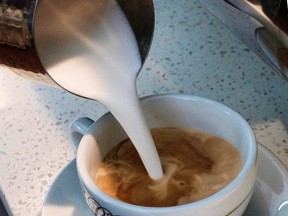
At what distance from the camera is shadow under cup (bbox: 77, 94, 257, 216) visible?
0.38 metres

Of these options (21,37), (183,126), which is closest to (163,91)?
(183,126)

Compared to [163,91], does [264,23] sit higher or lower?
higher

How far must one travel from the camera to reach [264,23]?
0.42 m

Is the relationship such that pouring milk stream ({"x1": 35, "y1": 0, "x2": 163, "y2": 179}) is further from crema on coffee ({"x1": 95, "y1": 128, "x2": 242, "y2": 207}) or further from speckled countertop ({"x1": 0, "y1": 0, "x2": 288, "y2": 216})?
speckled countertop ({"x1": 0, "y1": 0, "x2": 288, "y2": 216})

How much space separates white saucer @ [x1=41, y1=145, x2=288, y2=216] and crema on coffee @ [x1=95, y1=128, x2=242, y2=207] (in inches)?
1.4

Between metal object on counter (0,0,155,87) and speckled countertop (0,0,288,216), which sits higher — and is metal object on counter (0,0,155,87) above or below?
above

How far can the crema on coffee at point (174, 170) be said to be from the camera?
428 millimetres

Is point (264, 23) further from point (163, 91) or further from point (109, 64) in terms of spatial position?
point (163, 91)

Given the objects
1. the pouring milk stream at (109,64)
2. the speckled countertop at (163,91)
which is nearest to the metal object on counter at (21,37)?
the pouring milk stream at (109,64)

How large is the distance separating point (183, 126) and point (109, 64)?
0.28 ft

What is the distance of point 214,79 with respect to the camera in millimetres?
636

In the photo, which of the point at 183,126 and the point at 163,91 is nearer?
the point at 183,126

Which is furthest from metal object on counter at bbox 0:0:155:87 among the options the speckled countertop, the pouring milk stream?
the speckled countertop

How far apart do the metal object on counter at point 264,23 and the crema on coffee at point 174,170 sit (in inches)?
3.1
